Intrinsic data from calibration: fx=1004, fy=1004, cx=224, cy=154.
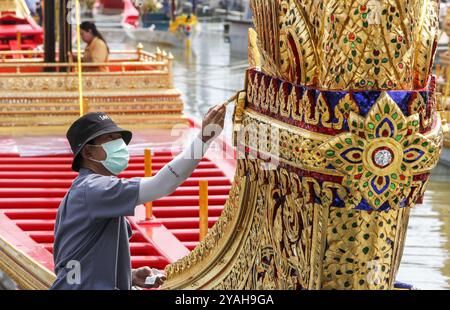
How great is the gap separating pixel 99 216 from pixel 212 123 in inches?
15.3

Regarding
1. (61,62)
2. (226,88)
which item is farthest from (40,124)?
(226,88)

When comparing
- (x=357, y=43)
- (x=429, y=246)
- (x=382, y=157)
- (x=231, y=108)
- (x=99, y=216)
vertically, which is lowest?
(x=231, y=108)

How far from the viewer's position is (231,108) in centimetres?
1198

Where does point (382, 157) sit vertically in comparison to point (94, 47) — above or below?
above

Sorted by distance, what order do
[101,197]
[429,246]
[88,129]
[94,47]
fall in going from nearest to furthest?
[101,197] → [88,129] → [429,246] → [94,47]

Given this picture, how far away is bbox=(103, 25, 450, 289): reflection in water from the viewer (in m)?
6.62

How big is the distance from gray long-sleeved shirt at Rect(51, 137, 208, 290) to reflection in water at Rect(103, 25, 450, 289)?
148 inches

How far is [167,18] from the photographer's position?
29.6m

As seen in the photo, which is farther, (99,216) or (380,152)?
(99,216)

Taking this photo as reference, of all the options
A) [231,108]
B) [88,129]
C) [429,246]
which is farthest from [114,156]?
[231,108]

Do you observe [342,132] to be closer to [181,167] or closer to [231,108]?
[181,167]

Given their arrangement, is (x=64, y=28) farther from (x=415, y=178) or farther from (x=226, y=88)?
(x=226, y=88)

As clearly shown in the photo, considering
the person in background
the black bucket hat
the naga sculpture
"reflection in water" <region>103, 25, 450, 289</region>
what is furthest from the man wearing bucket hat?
the person in background

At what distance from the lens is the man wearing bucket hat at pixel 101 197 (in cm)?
256
